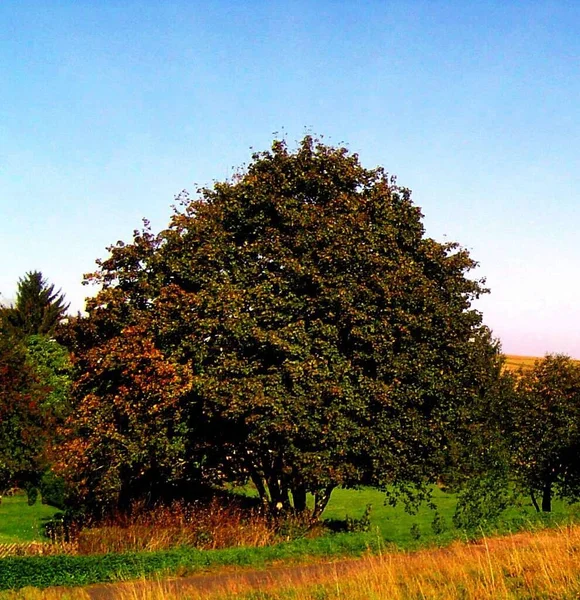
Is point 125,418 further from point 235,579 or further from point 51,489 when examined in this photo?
point 51,489

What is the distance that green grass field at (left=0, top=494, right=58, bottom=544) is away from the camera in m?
28.0

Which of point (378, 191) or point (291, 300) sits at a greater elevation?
point (378, 191)

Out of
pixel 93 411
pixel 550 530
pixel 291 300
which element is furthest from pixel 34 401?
pixel 550 530

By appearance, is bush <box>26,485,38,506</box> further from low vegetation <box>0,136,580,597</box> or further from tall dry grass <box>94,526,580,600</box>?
tall dry grass <box>94,526,580,600</box>

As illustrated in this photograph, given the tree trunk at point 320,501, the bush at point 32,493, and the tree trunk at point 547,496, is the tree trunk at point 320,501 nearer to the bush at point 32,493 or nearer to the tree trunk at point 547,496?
the tree trunk at point 547,496

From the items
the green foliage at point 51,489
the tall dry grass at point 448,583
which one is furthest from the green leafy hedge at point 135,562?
the green foliage at point 51,489

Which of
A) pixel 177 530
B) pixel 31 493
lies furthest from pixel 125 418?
pixel 31 493

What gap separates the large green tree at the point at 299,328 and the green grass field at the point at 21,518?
7984mm

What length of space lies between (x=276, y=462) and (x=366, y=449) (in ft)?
11.7

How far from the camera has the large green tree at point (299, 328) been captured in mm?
19516

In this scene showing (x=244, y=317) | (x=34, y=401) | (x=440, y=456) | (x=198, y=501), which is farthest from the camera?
(x=34, y=401)

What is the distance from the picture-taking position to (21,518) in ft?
115

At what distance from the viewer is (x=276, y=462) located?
22.0 m

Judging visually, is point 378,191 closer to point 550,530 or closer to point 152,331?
point 152,331
